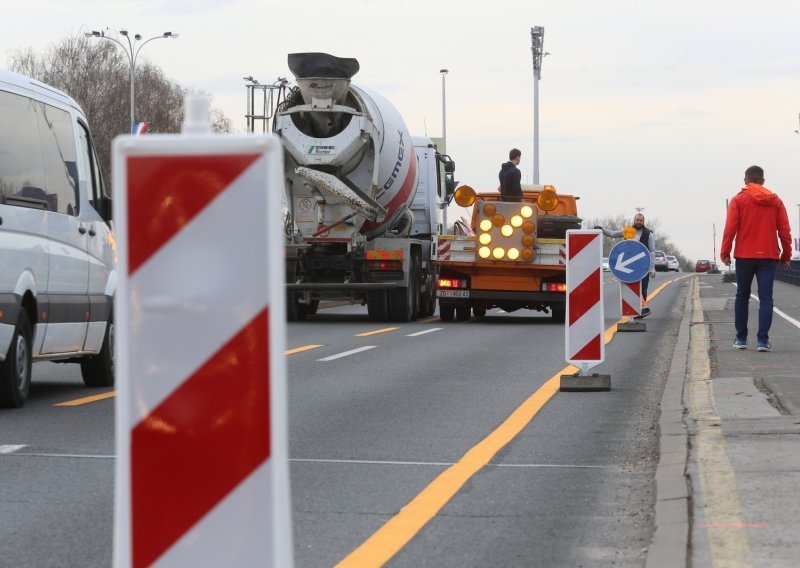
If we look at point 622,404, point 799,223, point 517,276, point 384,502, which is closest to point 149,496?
point 384,502

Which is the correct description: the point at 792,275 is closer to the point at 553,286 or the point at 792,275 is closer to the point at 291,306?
the point at 553,286

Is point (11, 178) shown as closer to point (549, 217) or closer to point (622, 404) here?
point (622, 404)

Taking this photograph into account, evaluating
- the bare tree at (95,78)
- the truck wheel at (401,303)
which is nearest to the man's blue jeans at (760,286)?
the truck wheel at (401,303)

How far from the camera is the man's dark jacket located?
24650 millimetres

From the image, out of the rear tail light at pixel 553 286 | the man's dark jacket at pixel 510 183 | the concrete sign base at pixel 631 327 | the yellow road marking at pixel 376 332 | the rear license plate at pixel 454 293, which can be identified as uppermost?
the man's dark jacket at pixel 510 183

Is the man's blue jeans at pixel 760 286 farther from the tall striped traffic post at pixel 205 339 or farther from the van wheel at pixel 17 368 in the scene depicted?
the tall striped traffic post at pixel 205 339

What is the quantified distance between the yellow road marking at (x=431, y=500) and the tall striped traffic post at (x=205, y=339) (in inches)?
111

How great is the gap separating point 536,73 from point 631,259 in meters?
40.2

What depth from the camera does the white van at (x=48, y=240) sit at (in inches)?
416

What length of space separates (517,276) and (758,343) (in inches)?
359

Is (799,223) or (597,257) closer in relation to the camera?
(597,257)

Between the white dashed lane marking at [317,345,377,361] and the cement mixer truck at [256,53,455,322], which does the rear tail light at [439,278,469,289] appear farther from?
the white dashed lane marking at [317,345,377,361]

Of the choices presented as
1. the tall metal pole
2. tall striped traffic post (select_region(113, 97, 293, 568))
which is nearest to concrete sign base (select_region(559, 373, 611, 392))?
tall striped traffic post (select_region(113, 97, 293, 568))

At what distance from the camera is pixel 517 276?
24.2m
